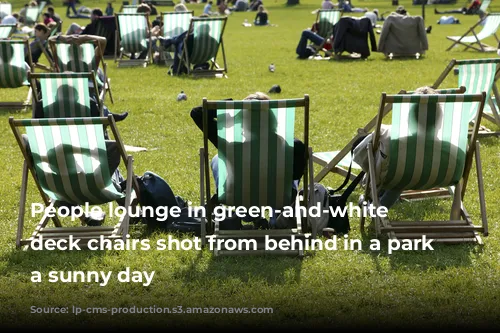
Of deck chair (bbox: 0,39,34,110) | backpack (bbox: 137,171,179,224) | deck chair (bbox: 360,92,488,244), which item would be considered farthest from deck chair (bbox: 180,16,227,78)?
deck chair (bbox: 360,92,488,244)

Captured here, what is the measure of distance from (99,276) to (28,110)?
676 cm

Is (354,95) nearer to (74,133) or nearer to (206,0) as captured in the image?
(74,133)

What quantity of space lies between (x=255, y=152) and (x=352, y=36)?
11672mm

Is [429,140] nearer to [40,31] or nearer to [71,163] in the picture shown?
[71,163]

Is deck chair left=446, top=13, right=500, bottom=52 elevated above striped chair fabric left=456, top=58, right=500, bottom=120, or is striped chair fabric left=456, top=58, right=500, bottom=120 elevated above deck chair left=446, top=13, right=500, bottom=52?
striped chair fabric left=456, top=58, right=500, bottom=120

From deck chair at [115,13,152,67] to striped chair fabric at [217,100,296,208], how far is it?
10.3 meters

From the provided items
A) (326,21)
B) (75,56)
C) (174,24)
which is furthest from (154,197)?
(326,21)

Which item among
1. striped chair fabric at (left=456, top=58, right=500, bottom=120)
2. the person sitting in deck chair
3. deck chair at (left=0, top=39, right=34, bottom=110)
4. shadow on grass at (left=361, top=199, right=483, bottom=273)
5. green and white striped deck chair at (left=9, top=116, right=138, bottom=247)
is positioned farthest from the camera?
deck chair at (left=0, top=39, right=34, bottom=110)

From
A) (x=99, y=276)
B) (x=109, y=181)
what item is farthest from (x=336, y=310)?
(x=109, y=181)

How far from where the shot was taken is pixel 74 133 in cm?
526

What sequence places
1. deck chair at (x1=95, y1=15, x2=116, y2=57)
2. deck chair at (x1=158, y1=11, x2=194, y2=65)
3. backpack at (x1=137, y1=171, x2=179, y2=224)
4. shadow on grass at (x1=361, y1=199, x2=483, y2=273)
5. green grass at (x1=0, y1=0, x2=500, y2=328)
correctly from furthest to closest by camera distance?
deck chair at (x1=95, y1=15, x2=116, y2=57)
deck chair at (x1=158, y1=11, x2=194, y2=65)
backpack at (x1=137, y1=171, x2=179, y2=224)
shadow on grass at (x1=361, y1=199, x2=483, y2=273)
green grass at (x1=0, y1=0, x2=500, y2=328)

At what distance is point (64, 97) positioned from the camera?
7.99 meters

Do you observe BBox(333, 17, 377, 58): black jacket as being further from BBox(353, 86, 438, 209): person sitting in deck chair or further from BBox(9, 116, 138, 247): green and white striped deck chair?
BBox(9, 116, 138, 247): green and white striped deck chair

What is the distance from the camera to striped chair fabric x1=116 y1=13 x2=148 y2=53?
1537cm
